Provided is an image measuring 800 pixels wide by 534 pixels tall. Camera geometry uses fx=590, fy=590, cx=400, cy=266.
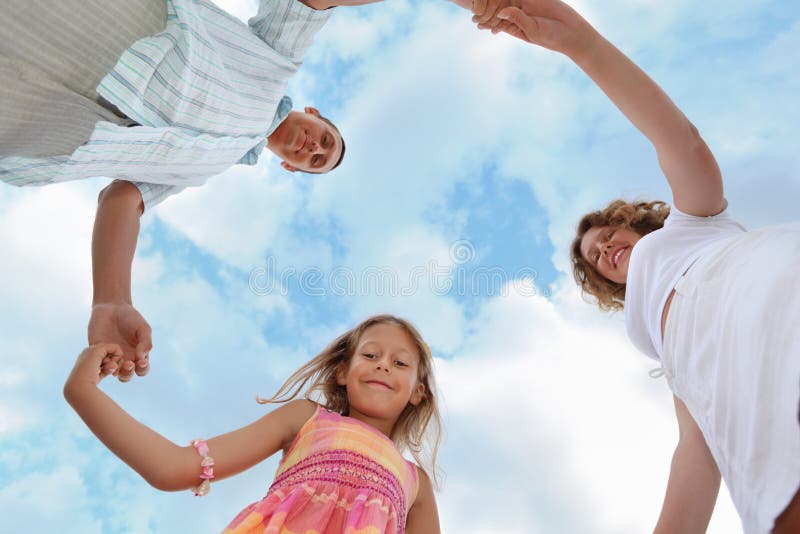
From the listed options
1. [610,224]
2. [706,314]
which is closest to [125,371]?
[706,314]

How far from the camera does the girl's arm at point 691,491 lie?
70.1 inches

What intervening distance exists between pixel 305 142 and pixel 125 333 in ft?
4.46

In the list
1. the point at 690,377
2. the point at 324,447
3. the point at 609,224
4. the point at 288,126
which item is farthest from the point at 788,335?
the point at 288,126

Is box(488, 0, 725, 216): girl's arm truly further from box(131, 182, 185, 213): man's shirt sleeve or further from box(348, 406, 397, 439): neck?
box(348, 406, 397, 439): neck

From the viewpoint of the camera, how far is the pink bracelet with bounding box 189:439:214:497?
1.66 meters

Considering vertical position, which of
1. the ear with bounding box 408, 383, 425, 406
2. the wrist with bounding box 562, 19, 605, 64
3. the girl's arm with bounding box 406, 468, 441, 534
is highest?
the wrist with bounding box 562, 19, 605, 64

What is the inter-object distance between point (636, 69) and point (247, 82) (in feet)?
3.85

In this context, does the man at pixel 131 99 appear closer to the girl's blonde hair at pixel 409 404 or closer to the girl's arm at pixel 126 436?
the girl's arm at pixel 126 436

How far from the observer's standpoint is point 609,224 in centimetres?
261

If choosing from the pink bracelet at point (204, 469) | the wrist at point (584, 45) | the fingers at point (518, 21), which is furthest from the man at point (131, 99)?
the wrist at point (584, 45)

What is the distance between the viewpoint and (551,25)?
5.74 ft

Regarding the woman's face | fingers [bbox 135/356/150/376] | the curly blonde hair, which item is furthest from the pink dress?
the curly blonde hair

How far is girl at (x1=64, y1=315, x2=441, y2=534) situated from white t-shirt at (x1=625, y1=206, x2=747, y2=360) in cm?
84

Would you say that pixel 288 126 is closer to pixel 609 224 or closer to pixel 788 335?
pixel 609 224
